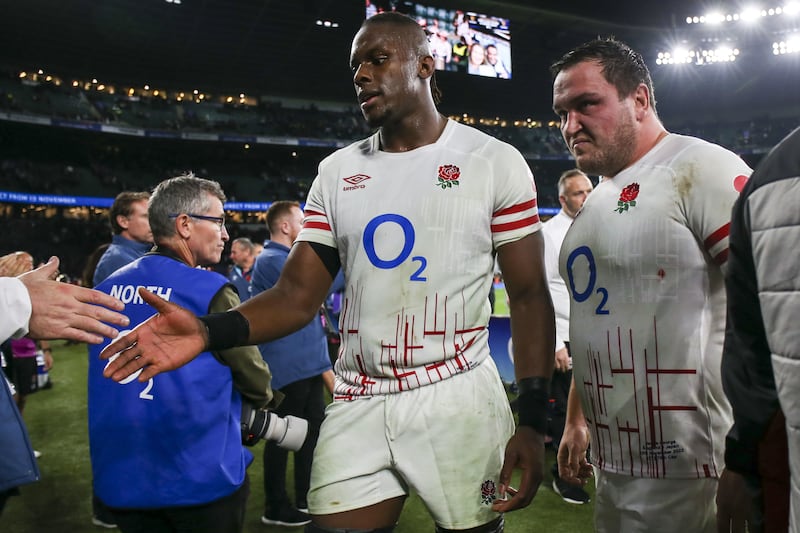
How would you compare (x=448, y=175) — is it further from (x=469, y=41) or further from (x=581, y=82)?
(x=469, y=41)

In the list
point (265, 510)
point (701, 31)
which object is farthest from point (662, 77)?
point (265, 510)

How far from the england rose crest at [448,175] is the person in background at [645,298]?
497mm

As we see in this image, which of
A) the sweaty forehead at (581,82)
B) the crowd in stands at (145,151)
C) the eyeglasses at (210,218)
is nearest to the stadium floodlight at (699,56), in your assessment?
the crowd in stands at (145,151)

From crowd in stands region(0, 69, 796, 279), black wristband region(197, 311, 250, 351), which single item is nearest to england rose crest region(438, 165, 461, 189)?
black wristband region(197, 311, 250, 351)

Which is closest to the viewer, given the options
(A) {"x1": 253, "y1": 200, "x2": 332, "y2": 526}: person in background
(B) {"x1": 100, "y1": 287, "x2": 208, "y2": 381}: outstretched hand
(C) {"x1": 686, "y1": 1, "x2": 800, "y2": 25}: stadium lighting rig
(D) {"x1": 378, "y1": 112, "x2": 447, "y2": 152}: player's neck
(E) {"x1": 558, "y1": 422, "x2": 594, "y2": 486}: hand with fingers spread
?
(B) {"x1": 100, "y1": 287, "x2": 208, "y2": 381}: outstretched hand

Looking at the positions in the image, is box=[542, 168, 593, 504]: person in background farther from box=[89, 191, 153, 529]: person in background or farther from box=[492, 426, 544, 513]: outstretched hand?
box=[89, 191, 153, 529]: person in background

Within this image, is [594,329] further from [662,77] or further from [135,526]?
[662,77]

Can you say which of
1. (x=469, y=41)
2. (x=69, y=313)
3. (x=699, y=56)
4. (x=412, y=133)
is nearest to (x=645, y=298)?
(x=412, y=133)

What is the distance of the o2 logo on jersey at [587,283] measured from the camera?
1.96 metres

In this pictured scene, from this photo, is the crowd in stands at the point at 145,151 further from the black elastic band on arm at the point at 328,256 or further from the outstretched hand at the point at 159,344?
the outstretched hand at the point at 159,344

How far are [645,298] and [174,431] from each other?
71.6 inches

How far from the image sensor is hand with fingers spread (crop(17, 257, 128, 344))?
163 centimetres

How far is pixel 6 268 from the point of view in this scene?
2.27 m

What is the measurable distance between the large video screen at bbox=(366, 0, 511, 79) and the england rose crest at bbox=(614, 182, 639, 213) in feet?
77.9
